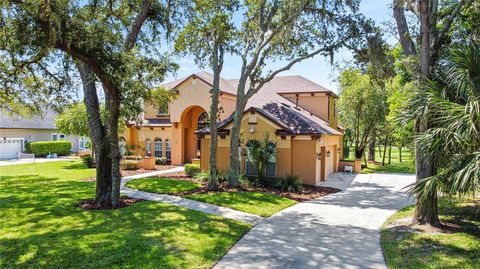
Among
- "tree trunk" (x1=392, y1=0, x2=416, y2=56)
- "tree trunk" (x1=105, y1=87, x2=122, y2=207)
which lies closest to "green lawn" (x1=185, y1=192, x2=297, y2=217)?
"tree trunk" (x1=105, y1=87, x2=122, y2=207)

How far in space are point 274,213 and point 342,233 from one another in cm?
303

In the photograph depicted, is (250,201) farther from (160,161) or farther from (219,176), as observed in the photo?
(160,161)

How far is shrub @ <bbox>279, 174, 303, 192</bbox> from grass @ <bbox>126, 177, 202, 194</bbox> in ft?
14.7

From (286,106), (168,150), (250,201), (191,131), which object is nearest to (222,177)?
(250,201)

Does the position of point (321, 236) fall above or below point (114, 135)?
below

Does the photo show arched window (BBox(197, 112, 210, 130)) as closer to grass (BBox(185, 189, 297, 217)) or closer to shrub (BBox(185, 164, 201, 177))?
shrub (BBox(185, 164, 201, 177))

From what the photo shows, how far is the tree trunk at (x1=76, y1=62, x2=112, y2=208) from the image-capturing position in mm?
12219

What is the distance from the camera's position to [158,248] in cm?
773

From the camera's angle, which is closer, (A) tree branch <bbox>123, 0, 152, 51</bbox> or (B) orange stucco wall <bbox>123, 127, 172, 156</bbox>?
(A) tree branch <bbox>123, 0, 152, 51</bbox>

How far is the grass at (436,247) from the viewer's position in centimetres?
698

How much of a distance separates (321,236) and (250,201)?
15.5 feet

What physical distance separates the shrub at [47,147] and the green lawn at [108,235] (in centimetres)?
2555

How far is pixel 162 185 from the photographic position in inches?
680

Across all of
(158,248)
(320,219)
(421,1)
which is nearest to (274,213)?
(320,219)
